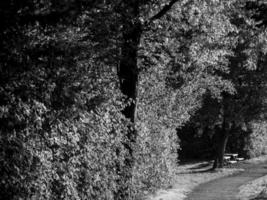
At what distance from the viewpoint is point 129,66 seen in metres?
15.9

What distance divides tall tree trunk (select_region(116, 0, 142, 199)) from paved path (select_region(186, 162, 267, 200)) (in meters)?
7.50

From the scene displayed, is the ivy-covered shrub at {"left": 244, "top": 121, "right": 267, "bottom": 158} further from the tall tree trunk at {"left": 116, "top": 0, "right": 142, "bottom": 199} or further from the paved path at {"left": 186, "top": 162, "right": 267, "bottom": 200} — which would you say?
the tall tree trunk at {"left": 116, "top": 0, "right": 142, "bottom": 199}

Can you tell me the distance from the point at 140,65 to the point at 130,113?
168cm

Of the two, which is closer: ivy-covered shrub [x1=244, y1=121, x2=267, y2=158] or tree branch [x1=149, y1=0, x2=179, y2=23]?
tree branch [x1=149, y1=0, x2=179, y2=23]

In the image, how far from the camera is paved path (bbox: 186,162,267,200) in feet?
Result: 74.9

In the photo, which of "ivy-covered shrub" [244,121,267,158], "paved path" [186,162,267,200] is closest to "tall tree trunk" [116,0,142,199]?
"paved path" [186,162,267,200]

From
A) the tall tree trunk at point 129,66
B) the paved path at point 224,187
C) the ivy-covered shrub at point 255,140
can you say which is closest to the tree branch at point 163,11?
the tall tree trunk at point 129,66

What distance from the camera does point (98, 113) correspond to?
40.6 ft

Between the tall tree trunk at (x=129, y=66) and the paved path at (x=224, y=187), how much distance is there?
7504 mm

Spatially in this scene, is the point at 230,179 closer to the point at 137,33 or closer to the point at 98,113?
the point at 137,33

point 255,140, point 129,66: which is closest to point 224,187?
point 129,66

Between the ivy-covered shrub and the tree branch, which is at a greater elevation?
the tree branch

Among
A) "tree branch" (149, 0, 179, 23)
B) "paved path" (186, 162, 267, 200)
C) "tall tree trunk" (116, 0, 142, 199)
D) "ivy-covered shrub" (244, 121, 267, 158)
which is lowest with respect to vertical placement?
"paved path" (186, 162, 267, 200)

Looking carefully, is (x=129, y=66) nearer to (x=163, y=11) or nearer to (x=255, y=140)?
(x=163, y=11)
